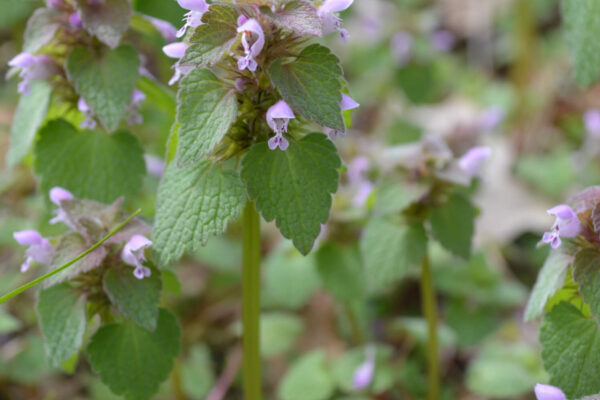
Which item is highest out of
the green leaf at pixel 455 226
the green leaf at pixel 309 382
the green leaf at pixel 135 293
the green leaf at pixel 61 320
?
the green leaf at pixel 455 226

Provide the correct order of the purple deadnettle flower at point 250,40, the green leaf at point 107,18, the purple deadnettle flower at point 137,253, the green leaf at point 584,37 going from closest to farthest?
the purple deadnettle flower at point 250,40 < the purple deadnettle flower at point 137,253 < the green leaf at point 107,18 < the green leaf at point 584,37

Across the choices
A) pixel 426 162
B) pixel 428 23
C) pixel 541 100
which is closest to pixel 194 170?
pixel 426 162

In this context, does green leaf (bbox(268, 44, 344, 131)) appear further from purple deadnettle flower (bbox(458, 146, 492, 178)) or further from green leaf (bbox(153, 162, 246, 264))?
purple deadnettle flower (bbox(458, 146, 492, 178))

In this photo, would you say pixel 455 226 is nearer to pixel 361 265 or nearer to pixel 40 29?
pixel 361 265

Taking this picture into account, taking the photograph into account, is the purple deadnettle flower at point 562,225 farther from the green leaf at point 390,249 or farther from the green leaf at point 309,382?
the green leaf at point 309,382

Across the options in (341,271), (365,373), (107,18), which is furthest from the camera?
(341,271)

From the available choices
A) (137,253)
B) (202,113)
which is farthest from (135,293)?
(202,113)

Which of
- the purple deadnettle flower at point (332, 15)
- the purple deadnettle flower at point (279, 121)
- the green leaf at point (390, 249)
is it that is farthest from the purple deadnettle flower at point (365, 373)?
the purple deadnettle flower at point (332, 15)
